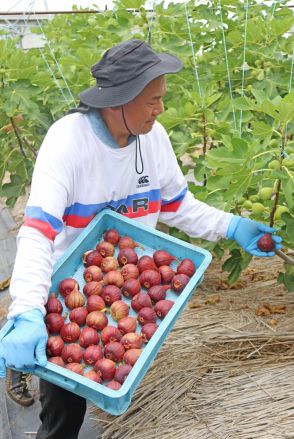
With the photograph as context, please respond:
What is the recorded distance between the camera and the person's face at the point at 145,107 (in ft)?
6.03

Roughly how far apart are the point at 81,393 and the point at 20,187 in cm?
212

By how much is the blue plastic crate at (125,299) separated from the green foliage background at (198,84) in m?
0.35

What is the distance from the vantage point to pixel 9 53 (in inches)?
126

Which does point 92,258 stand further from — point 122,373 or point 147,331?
point 122,373

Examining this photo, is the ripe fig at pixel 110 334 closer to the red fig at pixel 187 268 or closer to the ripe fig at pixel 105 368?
the ripe fig at pixel 105 368

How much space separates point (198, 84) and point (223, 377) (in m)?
1.36

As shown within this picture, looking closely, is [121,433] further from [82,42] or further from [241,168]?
[82,42]

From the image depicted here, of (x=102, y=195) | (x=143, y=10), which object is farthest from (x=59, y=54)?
(x=102, y=195)

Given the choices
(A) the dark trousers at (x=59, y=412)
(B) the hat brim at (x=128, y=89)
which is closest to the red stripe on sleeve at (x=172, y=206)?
(B) the hat brim at (x=128, y=89)

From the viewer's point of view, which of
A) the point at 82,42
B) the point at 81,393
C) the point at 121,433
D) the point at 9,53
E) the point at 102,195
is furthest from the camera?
the point at 82,42

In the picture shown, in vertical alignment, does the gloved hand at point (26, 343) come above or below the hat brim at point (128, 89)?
below

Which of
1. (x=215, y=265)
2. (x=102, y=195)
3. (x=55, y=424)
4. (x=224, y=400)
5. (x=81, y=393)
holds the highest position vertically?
(x=102, y=195)

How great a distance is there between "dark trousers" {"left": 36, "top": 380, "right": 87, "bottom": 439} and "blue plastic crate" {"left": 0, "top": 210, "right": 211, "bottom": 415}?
36cm

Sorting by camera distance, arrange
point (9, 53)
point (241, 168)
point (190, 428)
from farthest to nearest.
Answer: point (9, 53) < point (190, 428) < point (241, 168)
